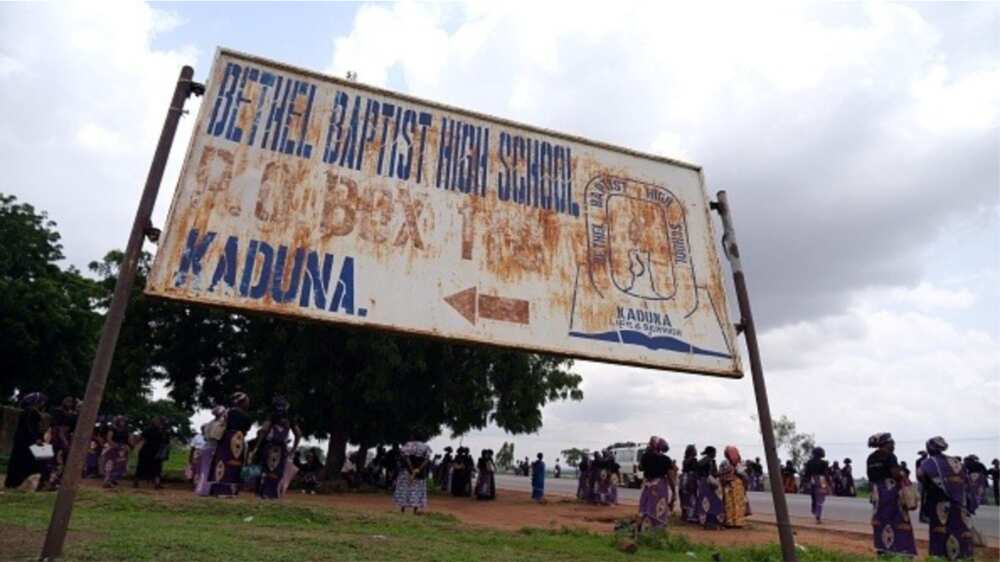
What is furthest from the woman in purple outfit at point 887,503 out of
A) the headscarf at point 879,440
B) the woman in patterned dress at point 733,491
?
the woman in patterned dress at point 733,491

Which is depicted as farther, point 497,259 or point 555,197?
point 555,197

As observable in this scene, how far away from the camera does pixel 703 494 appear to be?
1390cm

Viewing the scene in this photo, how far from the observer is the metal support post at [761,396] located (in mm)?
6062

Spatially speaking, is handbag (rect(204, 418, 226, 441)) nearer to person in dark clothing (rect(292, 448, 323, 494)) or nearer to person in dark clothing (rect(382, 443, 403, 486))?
person in dark clothing (rect(292, 448, 323, 494))

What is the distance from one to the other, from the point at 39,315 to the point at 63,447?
1690cm

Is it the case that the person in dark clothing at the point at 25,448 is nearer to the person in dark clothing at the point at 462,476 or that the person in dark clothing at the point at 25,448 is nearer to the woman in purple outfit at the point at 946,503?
the person in dark clothing at the point at 462,476

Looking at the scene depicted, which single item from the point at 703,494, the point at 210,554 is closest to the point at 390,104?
the point at 210,554

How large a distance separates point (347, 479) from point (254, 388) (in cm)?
446

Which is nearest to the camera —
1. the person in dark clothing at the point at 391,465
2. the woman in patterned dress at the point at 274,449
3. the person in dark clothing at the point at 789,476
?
the woman in patterned dress at the point at 274,449

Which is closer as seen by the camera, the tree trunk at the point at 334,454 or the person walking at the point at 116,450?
the person walking at the point at 116,450

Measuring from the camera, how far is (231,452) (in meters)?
10.4

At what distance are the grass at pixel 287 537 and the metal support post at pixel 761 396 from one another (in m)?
2.61

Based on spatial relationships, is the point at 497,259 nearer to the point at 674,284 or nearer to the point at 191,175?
the point at 674,284

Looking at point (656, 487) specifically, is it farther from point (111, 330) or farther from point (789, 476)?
point (789, 476)
